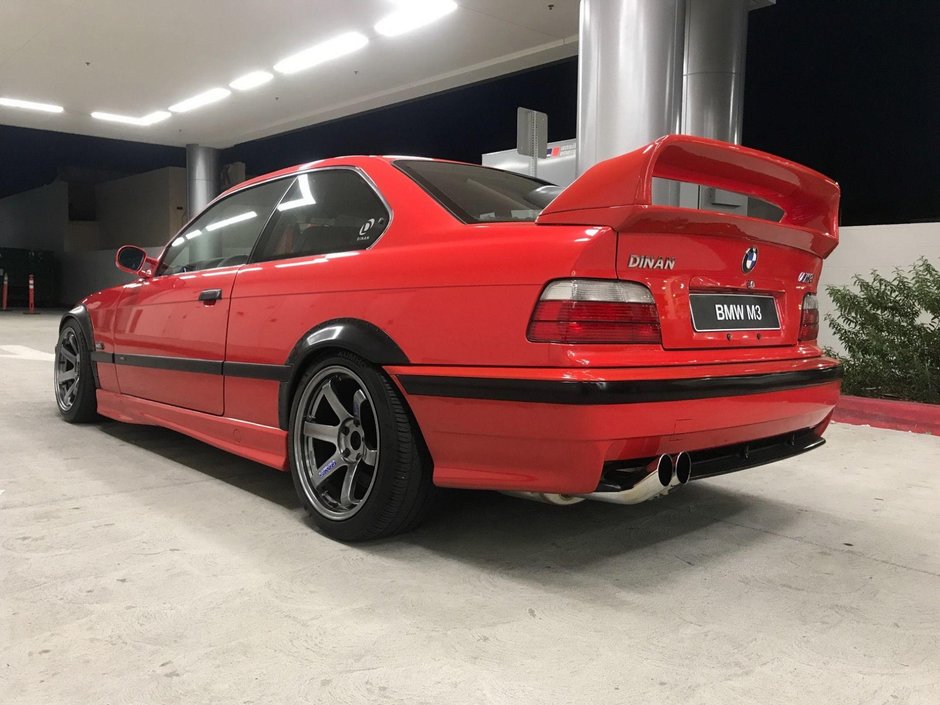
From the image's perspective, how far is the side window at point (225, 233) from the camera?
3.15 metres

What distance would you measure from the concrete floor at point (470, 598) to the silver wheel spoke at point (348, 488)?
0.51 feet

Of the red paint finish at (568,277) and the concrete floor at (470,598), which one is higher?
the red paint finish at (568,277)

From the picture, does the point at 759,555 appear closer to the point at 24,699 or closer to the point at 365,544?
the point at 365,544

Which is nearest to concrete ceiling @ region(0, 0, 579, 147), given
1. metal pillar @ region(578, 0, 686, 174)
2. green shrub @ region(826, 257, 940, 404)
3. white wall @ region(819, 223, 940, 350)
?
metal pillar @ region(578, 0, 686, 174)

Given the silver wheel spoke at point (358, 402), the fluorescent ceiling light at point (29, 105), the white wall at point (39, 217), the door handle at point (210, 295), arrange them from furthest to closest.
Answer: the white wall at point (39, 217)
the fluorescent ceiling light at point (29, 105)
the door handle at point (210, 295)
the silver wheel spoke at point (358, 402)

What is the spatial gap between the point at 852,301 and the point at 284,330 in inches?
191

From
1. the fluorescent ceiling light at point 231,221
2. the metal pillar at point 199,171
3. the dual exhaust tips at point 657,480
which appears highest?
the metal pillar at point 199,171

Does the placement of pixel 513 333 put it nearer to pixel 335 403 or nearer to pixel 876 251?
pixel 335 403

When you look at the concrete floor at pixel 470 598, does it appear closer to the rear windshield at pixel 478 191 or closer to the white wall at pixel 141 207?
the rear windshield at pixel 478 191

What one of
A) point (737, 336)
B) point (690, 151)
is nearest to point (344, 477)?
point (737, 336)

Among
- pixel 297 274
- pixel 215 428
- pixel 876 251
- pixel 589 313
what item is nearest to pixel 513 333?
pixel 589 313

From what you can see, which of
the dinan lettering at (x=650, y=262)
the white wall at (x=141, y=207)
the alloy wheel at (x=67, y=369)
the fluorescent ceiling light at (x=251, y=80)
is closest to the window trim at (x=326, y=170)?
the dinan lettering at (x=650, y=262)

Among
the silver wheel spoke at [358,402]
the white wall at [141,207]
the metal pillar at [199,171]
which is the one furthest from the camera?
the white wall at [141,207]

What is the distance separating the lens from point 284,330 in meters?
2.67
